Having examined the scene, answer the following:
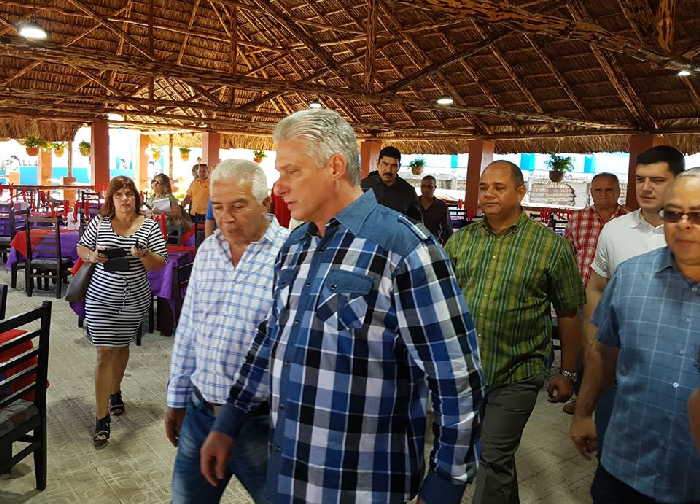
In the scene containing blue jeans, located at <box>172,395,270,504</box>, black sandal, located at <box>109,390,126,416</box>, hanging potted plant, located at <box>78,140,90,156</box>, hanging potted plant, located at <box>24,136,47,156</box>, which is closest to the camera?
blue jeans, located at <box>172,395,270,504</box>

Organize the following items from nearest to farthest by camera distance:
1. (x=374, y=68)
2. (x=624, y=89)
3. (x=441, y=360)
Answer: (x=441, y=360) → (x=624, y=89) → (x=374, y=68)

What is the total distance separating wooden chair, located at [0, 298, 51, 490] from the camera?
2.58m

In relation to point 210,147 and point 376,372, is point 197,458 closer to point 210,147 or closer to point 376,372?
point 376,372

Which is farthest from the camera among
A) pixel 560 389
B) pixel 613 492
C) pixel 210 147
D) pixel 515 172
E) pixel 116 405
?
pixel 210 147

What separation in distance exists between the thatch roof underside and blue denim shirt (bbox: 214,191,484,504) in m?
7.22

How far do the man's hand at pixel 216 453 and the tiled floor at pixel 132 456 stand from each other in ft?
4.51

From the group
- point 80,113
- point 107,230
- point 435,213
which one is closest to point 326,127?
point 107,230

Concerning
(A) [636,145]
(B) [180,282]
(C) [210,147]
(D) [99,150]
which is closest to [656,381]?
(B) [180,282]

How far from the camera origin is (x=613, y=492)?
1.76 metres

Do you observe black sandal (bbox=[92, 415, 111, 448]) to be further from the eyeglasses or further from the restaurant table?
the eyeglasses

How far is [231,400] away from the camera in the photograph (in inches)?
68.0

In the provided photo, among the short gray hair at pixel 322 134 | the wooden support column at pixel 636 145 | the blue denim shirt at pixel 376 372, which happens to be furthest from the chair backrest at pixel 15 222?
the wooden support column at pixel 636 145

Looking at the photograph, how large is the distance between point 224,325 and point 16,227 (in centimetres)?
830

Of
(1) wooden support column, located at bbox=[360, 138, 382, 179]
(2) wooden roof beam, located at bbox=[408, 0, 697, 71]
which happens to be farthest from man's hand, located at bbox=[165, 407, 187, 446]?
(1) wooden support column, located at bbox=[360, 138, 382, 179]
